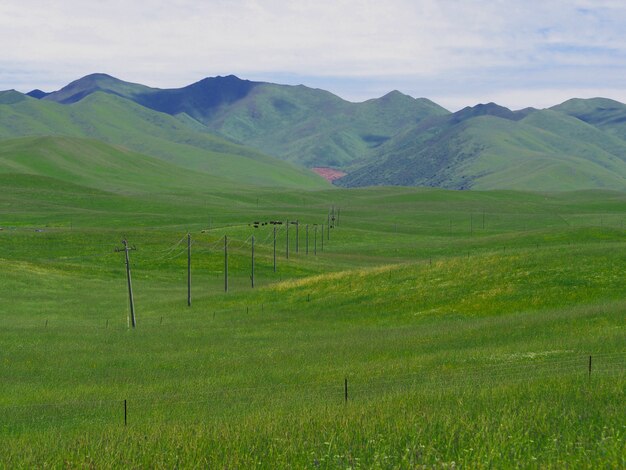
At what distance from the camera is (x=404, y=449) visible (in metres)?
13.8

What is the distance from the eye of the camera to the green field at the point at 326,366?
46.9 feet

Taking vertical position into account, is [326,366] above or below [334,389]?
below

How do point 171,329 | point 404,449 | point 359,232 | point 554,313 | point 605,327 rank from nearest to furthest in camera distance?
point 404,449 → point 605,327 → point 554,313 → point 171,329 → point 359,232

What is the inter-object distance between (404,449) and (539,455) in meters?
2.15

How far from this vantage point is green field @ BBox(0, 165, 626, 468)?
1430cm

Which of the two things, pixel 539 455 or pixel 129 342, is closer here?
pixel 539 455

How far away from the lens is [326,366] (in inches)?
1368

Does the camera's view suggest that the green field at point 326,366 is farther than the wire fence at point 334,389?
No

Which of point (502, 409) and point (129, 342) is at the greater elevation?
point (502, 409)

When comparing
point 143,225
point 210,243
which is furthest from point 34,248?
point 143,225

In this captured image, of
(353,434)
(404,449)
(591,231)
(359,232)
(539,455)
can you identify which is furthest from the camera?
(359,232)

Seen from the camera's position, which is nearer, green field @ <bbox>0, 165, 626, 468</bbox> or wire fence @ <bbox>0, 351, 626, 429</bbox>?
green field @ <bbox>0, 165, 626, 468</bbox>

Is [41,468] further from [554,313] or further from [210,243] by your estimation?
[210,243]

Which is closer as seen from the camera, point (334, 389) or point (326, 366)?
point (334, 389)
